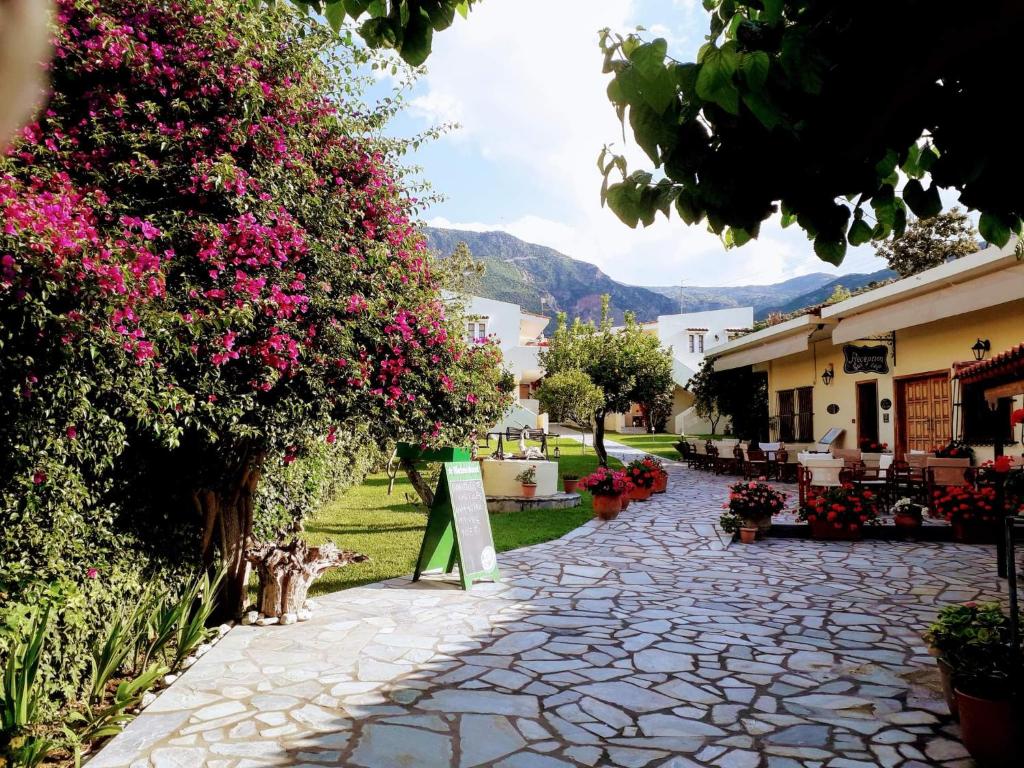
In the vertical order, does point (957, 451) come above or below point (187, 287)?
below

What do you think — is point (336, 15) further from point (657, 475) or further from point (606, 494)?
point (657, 475)

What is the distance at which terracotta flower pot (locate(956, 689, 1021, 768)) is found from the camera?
11.1 ft

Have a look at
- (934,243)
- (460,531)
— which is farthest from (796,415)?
(460,531)

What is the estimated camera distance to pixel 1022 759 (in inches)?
134

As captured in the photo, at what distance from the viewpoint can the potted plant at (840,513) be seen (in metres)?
9.78

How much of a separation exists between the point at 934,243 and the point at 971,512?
23.9 m

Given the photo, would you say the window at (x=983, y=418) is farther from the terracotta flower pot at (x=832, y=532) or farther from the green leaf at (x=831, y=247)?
the green leaf at (x=831, y=247)

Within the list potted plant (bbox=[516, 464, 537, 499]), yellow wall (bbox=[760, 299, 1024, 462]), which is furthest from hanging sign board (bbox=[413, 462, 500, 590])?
yellow wall (bbox=[760, 299, 1024, 462])

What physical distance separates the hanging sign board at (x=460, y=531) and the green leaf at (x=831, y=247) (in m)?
5.03

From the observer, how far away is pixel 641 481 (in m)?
14.4

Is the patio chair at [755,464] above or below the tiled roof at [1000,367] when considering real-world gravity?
below

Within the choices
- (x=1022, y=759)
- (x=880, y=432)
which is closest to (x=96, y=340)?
(x=1022, y=759)

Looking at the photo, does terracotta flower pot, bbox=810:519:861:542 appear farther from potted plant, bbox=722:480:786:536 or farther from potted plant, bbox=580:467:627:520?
potted plant, bbox=580:467:627:520

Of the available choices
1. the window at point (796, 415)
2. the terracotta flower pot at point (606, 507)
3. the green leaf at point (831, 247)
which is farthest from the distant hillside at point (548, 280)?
the green leaf at point (831, 247)
